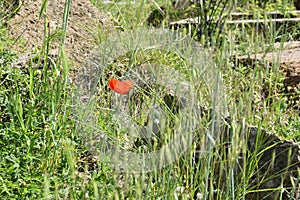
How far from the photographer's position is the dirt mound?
11.8 ft

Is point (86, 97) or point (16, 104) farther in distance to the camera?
point (86, 97)

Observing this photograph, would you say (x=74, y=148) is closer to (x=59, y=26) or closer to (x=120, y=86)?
(x=120, y=86)

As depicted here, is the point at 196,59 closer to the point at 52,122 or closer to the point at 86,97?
the point at 86,97

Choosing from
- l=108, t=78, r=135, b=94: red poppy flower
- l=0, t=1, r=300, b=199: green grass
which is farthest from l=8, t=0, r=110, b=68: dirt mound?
l=108, t=78, r=135, b=94: red poppy flower

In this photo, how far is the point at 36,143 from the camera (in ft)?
8.02

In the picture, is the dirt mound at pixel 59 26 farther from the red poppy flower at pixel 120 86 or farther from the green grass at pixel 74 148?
the red poppy flower at pixel 120 86

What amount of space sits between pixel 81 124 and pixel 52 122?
0.17 m

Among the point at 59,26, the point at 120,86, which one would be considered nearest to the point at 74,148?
the point at 120,86

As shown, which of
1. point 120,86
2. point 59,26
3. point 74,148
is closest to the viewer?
point 74,148

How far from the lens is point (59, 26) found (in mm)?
3822

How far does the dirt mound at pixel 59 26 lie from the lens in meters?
3.58

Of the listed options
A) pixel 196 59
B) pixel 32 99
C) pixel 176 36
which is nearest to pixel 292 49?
pixel 176 36

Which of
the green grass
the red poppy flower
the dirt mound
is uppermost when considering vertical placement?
the dirt mound

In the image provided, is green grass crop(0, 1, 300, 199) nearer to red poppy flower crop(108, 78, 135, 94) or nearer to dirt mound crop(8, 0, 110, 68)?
red poppy flower crop(108, 78, 135, 94)
